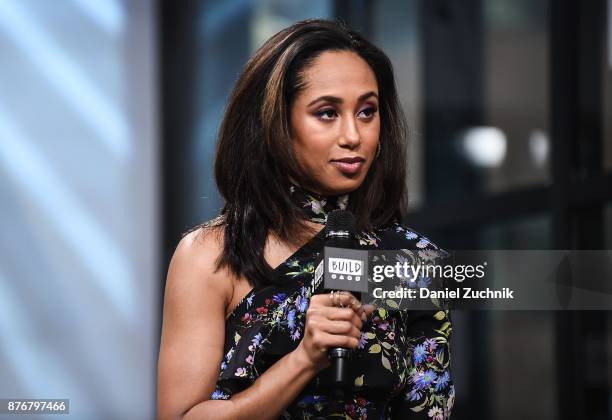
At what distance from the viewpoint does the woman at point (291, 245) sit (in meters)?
1.32

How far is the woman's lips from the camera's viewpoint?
136 cm

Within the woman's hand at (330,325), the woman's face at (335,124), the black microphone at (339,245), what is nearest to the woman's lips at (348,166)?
the woman's face at (335,124)

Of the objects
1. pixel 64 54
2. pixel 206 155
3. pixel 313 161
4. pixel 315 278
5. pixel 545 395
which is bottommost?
pixel 545 395

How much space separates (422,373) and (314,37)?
492 mm

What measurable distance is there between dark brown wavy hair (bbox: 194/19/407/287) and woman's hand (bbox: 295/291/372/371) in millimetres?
206

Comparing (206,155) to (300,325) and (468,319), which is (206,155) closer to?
(468,319)

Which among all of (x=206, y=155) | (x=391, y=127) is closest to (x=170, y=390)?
(x=391, y=127)

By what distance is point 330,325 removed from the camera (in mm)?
1139

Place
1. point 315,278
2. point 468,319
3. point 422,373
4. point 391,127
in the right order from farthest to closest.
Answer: point 468,319, point 391,127, point 422,373, point 315,278

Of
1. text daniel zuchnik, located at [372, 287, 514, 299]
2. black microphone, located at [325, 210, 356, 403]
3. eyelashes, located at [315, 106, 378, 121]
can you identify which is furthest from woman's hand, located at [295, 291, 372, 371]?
eyelashes, located at [315, 106, 378, 121]

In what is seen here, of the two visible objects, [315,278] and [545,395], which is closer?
[315,278]

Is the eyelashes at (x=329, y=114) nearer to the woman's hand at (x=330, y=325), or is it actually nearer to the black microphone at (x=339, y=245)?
the black microphone at (x=339, y=245)

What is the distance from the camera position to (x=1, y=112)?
5.00 m

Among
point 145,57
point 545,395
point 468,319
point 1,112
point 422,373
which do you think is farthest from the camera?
point 145,57
